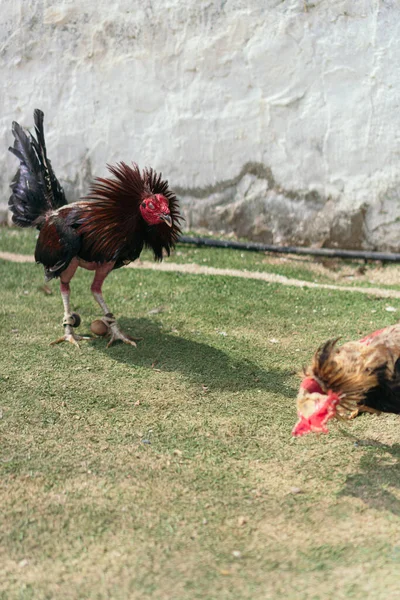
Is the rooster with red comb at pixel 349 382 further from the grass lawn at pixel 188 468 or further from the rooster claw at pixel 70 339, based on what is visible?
the rooster claw at pixel 70 339

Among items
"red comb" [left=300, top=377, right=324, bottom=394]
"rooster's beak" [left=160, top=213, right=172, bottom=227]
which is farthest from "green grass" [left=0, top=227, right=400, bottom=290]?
"red comb" [left=300, top=377, right=324, bottom=394]

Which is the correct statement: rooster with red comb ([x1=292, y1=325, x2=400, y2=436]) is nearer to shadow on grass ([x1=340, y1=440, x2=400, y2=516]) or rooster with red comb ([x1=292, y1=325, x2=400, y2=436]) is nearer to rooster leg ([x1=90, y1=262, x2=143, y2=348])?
shadow on grass ([x1=340, y1=440, x2=400, y2=516])

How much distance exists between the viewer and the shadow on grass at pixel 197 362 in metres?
4.34

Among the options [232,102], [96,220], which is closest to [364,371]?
[96,220]

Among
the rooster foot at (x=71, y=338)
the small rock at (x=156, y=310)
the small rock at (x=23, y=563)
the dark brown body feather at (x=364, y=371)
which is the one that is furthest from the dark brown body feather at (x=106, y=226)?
the small rock at (x=23, y=563)

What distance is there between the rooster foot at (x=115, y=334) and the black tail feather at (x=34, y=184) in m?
0.93

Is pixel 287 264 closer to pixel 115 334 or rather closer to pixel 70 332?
pixel 115 334

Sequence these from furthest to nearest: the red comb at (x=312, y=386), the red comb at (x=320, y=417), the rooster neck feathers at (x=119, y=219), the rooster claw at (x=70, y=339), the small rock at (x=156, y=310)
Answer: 1. the small rock at (x=156, y=310)
2. the rooster claw at (x=70, y=339)
3. the rooster neck feathers at (x=119, y=219)
4. the red comb at (x=312, y=386)
5. the red comb at (x=320, y=417)

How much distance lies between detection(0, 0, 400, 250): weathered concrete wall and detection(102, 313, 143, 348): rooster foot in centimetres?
275

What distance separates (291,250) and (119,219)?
2911 millimetres

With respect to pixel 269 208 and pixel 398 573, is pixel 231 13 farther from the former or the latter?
pixel 398 573

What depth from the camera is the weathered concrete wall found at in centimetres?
671

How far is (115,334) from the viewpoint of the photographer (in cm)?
495

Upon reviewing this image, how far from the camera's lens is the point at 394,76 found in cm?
657
